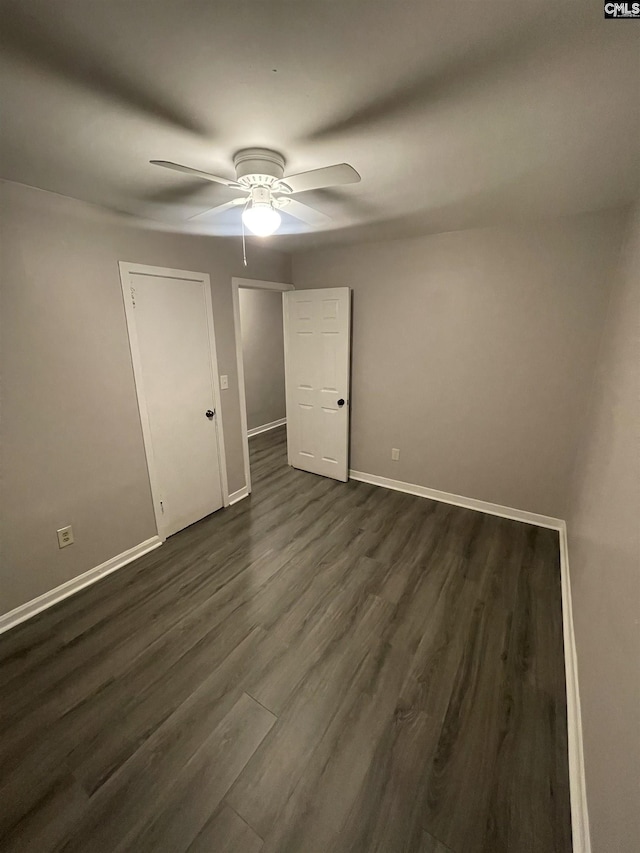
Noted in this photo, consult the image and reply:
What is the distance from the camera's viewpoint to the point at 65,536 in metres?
2.13

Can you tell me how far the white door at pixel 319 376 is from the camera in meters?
3.40

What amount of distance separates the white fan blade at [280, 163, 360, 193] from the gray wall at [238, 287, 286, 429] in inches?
142

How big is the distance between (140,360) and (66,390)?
52 cm

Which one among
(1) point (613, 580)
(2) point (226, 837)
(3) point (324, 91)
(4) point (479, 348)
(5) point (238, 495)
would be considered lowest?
(2) point (226, 837)

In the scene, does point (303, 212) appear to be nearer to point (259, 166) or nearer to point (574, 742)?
point (259, 166)

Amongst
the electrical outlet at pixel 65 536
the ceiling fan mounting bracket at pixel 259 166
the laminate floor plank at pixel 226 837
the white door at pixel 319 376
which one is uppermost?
the ceiling fan mounting bracket at pixel 259 166

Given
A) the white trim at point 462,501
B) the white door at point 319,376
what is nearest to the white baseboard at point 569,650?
the white trim at point 462,501

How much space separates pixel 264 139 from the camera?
1319 millimetres

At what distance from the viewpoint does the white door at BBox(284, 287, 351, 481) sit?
3396mm

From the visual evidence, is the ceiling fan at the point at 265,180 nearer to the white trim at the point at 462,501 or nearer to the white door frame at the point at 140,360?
the white door frame at the point at 140,360

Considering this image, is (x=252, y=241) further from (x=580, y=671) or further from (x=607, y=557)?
(x=580, y=671)

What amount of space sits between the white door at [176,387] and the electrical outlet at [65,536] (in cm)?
58

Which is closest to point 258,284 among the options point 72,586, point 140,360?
point 140,360

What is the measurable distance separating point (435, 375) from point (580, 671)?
2.26m
